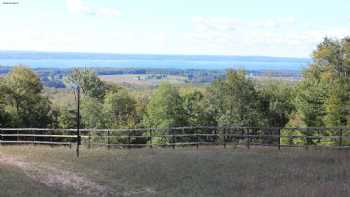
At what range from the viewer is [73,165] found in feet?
57.3

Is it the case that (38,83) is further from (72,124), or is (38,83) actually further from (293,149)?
(293,149)

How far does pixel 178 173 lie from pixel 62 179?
3.34 m


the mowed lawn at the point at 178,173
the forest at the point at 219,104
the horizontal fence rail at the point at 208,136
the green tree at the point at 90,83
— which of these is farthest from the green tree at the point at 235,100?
the mowed lawn at the point at 178,173

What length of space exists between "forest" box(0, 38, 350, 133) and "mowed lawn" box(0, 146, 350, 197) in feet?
93.9

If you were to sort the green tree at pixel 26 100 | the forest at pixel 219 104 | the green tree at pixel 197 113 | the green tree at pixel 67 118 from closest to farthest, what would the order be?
the forest at pixel 219 104 → the green tree at pixel 26 100 → the green tree at pixel 67 118 → the green tree at pixel 197 113

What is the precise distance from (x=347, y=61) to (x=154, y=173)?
4031 cm

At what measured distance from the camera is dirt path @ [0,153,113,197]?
13047 millimetres

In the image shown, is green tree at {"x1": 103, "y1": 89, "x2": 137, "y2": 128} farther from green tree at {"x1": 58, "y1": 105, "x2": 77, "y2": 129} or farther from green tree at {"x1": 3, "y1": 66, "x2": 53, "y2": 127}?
green tree at {"x1": 3, "y1": 66, "x2": 53, "y2": 127}

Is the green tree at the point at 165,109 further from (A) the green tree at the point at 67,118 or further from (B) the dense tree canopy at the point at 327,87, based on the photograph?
(B) the dense tree canopy at the point at 327,87

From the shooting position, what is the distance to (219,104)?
65.1 metres

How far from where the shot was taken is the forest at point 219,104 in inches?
1991

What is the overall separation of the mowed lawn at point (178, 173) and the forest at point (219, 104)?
28.6 m

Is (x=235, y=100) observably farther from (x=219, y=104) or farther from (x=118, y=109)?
(x=118, y=109)

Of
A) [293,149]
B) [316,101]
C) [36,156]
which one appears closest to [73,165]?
[36,156]
